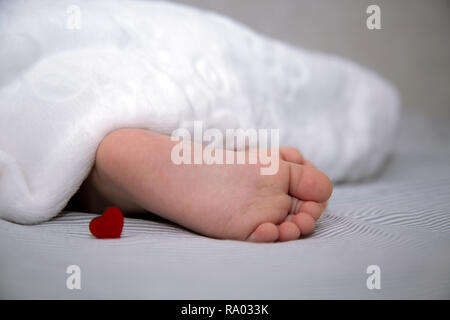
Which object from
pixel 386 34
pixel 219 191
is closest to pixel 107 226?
pixel 219 191

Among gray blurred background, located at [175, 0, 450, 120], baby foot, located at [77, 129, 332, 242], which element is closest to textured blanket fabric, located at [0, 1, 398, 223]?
baby foot, located at [77, 129, 332, 242]

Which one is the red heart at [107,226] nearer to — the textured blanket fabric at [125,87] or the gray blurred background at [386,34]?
the textured blanket fabric at [125,87]

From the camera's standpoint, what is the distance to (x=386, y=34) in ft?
7.05

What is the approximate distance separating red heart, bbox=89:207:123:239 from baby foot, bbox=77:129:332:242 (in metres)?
0.04

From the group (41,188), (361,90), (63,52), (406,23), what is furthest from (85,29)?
(406,23)

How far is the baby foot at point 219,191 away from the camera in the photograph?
0.53m

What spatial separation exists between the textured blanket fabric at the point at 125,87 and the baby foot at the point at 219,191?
0.24 ft

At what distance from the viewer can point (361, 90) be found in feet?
3.81

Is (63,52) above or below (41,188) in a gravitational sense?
above

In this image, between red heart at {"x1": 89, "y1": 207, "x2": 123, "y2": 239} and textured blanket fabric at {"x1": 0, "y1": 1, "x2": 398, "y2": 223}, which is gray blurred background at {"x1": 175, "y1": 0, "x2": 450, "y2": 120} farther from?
red heart at {"x1": 89, "y1": 207, "x2": 123, "y2": 239}

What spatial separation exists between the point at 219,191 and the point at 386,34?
6.33ft

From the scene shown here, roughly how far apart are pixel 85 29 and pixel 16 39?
107 mm

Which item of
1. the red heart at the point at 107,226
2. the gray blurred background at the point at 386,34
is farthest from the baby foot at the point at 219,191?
the gray blurred background at the point at 386,34
